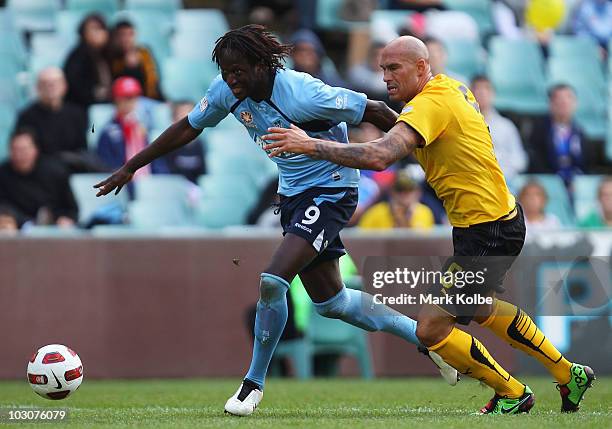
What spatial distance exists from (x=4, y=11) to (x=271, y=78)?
8736 mm

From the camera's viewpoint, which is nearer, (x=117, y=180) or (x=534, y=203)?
(x=117, y=180)

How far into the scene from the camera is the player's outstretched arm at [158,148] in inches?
322

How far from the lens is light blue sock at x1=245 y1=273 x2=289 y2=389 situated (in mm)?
7523

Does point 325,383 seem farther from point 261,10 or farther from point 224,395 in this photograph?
point 261,10

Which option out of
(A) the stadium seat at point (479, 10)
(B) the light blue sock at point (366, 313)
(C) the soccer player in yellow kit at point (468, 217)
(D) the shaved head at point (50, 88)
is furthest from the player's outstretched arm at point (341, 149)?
(A) the stadium seat at point (479, 10)

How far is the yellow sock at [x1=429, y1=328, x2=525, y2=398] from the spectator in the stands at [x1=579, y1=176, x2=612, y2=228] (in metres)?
6.13

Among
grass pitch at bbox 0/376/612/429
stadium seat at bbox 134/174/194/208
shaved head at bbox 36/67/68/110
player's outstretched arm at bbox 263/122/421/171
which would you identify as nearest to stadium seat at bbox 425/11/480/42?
stadium seat at bbox 134/174/194/208

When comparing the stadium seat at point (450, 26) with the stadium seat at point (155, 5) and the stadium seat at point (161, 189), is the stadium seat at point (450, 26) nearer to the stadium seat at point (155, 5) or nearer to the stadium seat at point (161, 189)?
the stadium seat at point (155, 5)

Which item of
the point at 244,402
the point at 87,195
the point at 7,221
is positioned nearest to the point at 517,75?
the point at 87,195

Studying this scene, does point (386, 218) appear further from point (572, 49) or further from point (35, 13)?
point (35, 13)

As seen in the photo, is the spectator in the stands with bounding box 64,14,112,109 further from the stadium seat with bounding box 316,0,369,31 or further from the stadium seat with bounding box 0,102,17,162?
the stadium seat with bounding box 316,0,369,31

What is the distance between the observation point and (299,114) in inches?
300

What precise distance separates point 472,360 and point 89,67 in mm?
8564

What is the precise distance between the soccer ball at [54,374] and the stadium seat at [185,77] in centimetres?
757
